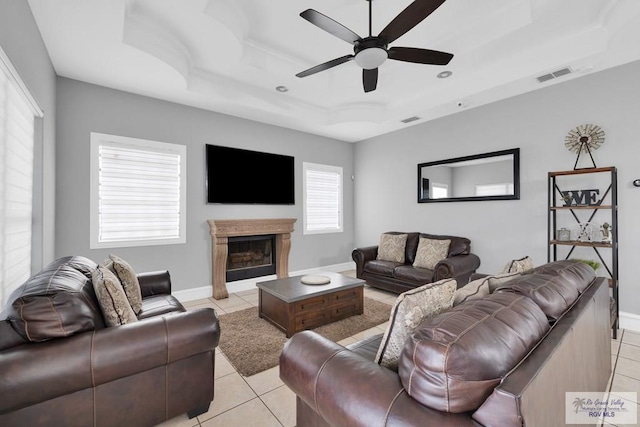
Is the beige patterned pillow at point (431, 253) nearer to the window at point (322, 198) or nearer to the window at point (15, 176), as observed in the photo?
the window at point (322, 198)

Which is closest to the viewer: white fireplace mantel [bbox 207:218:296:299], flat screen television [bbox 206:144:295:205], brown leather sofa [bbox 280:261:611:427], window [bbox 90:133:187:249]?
brown leather sofa [bbox 280:261:611:427]

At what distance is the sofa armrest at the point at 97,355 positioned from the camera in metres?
1.24

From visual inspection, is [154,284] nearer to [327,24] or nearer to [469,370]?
[327,24]

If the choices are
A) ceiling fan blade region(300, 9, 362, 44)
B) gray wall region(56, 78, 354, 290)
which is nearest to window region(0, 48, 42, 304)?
gray wall region(56, 78, 354, 290)

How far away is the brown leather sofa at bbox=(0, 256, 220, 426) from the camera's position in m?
1.28

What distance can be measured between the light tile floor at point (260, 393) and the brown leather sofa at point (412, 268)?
1.53 m

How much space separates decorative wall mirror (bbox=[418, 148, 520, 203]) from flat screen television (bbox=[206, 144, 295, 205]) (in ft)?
7.89

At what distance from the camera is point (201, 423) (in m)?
1.81

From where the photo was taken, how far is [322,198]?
5867 mm

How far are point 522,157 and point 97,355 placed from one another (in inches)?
Result: 189

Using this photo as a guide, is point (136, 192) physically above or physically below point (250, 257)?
above

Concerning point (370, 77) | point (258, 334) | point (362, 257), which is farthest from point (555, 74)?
point (258, 334)

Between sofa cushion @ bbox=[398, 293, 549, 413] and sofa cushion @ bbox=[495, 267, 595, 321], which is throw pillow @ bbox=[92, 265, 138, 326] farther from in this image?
sofa cushion @ bbox=[495, 267, 595, 321]

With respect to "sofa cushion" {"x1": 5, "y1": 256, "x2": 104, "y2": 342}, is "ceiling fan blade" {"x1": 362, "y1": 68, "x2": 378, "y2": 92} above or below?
above
